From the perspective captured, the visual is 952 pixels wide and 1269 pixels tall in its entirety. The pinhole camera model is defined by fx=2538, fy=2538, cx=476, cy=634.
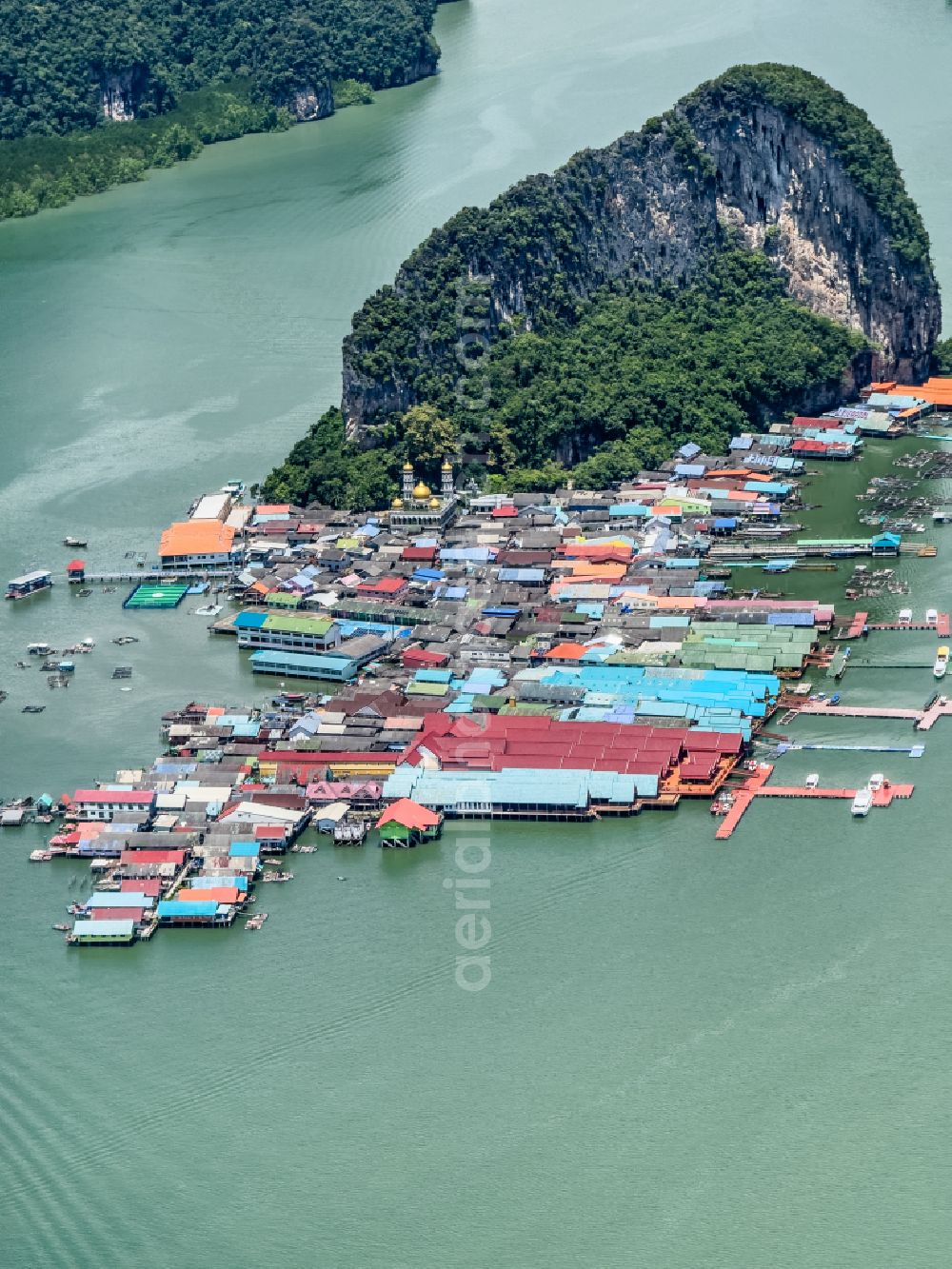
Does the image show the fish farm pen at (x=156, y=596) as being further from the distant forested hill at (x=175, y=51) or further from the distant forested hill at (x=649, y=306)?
the distant forested hill at (x=175, y=51)

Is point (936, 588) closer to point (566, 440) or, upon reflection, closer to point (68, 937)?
point (566, 440)

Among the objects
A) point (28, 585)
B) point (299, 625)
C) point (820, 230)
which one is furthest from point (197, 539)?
point (820, 230)

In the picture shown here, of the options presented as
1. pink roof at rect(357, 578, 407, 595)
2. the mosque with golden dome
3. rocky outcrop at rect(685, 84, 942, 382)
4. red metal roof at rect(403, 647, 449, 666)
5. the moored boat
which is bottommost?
red metal roof at rect(403, 647, 449, 666)

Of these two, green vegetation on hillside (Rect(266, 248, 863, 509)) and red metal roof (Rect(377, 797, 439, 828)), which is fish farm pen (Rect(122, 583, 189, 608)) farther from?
red metal roof (Rect(377, 797, 439, 828))

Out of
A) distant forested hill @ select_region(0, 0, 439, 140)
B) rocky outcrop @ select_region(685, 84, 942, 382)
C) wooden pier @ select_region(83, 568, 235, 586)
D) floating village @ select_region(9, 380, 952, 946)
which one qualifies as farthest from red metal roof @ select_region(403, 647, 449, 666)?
distant forested hill @ select_region(0, 0, 439, 140)

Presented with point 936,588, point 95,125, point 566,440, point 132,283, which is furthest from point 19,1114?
point 95,125

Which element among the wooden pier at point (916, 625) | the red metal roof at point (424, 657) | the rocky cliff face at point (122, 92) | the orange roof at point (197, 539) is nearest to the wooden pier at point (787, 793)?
the wooden pier at point (916, 625)

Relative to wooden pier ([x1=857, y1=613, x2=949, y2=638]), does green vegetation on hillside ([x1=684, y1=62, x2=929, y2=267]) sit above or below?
above
